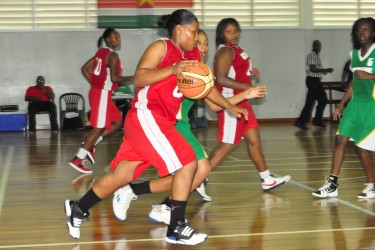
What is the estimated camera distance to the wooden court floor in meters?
5.10

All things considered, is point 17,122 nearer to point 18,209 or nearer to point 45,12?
point 45,12

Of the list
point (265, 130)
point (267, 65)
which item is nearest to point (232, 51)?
point (265, 130)

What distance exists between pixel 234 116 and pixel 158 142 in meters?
2.09

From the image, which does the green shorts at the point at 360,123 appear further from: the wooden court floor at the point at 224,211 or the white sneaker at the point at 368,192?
the wooden court floor at the point at 224,211

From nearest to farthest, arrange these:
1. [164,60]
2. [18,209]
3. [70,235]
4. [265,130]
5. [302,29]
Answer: [164,60], [70,235], [18,209], [265,130], [302,29]

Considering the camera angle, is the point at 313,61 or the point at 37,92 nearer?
the point at 37,92

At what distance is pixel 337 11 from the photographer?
18.2m

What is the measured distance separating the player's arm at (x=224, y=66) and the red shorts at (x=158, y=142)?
178cm

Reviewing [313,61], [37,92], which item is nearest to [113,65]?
[37,92]

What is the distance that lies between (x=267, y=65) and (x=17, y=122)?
20.6ft

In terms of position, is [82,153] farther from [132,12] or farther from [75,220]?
[132,12]

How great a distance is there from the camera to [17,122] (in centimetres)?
1611

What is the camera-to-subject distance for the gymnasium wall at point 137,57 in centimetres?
1677

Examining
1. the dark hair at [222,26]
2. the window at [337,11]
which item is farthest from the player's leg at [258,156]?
the window at [337,11]
